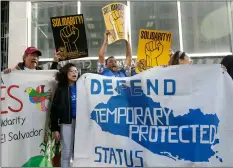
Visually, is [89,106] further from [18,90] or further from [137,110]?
[18,90]

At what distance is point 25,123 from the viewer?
184 inches

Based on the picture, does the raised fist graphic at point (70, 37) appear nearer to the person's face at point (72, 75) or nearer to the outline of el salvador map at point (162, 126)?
the person's face at point (72, 75)

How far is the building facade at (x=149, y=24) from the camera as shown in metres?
8.73

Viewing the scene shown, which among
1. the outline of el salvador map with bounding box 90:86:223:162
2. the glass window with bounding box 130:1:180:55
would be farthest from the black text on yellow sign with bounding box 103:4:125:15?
the glass window with bounding box 130:1:180:55

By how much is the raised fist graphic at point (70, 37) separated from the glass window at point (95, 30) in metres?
3.31

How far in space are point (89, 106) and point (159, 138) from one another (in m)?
0.94

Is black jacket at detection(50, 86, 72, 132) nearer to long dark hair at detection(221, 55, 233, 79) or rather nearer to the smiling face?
the smiling face

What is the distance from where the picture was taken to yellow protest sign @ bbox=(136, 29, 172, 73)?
5.73 meters

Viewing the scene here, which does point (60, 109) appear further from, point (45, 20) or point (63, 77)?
point (45, 20)

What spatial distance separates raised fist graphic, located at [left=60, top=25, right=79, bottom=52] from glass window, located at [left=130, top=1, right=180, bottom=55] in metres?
3.66

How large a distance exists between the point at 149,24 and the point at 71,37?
3996 millimetres

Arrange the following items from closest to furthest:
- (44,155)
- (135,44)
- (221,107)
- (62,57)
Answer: (221,107) → (44,155) → (62,57) → (135,44)

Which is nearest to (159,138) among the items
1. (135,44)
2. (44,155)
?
(44,155)

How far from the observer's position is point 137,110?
4.40 m
